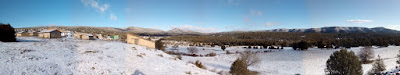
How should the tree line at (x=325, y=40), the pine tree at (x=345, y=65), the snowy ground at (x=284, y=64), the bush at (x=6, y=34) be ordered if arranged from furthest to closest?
1. the tree line at (x=325, y=40)
2. the snowy ground at (x=284, y=64)
3. the pine tree at (x=345, y=65)
4. the bush at (x=6, y=34)

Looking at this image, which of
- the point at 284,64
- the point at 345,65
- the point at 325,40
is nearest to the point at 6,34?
the point at 345,65

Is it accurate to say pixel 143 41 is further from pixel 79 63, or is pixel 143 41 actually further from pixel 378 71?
pixel 378 71

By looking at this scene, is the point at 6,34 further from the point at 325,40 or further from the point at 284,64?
the point at 325,40

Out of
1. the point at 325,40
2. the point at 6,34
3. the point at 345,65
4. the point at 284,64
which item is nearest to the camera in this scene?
the point at 6,34

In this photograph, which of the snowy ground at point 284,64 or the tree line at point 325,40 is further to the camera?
the tree line at point 325,40

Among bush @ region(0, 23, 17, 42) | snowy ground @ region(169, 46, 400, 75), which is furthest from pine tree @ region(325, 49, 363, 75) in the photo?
bush @ region(0, 23, 17, 42)

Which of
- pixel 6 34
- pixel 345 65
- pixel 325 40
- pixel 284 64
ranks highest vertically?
pixel 6 34

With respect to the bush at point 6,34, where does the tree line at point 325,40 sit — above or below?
below

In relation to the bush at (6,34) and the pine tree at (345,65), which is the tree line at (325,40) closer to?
the pine tree at (345,65)

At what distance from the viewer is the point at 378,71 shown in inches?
910

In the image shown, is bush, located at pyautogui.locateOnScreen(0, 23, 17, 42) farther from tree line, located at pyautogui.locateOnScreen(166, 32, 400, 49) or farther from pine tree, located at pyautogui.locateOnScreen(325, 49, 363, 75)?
tree line, located at pyautogui.locateOnScreen(166, 32, 400, 49)

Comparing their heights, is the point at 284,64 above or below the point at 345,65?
below

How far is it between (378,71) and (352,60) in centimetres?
664

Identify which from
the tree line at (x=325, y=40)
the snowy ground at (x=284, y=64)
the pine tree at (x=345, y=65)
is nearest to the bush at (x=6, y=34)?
the snowy ground at (x=284, y=64)
